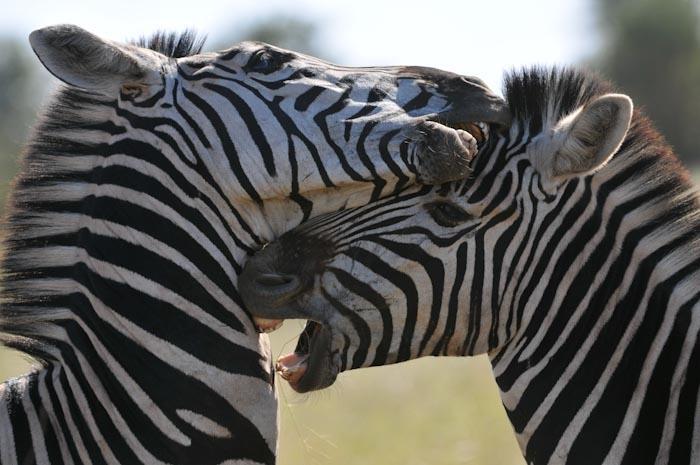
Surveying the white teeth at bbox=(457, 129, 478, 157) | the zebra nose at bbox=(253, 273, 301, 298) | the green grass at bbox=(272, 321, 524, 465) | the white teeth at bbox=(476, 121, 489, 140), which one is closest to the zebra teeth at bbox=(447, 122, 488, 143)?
the white teeth at bbox=(476, 121, 489, 140)

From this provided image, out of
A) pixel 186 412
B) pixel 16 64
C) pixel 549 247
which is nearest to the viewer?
pixel 186 412

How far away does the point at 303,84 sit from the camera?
4785 mm

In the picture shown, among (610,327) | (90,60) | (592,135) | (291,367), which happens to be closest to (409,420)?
(291,367)

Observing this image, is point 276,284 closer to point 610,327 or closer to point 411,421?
point 610,327

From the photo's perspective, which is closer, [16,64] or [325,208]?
[325,208]

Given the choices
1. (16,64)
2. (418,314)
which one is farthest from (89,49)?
(16,64)

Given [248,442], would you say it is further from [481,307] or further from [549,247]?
[549,247]

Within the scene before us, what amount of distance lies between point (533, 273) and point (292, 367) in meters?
1.26

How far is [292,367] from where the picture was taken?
490cm

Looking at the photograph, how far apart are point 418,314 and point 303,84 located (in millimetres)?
1244

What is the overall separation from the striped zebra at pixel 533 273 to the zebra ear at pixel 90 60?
39.8 inches

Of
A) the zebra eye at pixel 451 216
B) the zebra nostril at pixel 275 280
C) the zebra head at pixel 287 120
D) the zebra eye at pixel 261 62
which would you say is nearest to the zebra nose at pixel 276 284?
the zebra nostril at pixel 275 280

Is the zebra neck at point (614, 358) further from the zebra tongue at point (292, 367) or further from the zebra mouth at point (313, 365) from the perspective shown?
the zebra tongue at point (292, 367)

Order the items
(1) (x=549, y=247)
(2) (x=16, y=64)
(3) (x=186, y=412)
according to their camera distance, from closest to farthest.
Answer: (3) (x=186, y=412) < (1) (x=549, y=247) < (2) (x=16, y=64)
